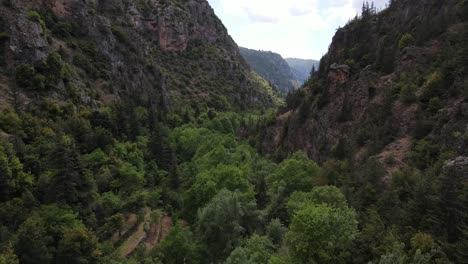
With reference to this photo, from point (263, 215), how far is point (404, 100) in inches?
946

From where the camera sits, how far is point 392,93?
53.3 meters

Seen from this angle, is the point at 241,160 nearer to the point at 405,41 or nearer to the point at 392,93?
the point at 392,93

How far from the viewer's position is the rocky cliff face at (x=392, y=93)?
42.2m

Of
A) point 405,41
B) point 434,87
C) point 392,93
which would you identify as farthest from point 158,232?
point 405,41

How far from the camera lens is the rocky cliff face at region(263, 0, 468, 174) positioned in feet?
139

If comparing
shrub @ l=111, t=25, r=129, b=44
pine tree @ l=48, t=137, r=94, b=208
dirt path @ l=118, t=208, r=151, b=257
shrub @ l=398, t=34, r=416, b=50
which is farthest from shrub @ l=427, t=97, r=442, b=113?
shrub @ l=111, t=25, r=129, b=44

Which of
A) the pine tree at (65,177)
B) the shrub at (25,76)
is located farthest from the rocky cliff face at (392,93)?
the shrub at (25,76)

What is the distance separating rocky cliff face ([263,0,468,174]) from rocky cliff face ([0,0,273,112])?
4015 cm

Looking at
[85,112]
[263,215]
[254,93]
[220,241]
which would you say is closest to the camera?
[220,241]

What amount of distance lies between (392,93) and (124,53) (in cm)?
6611

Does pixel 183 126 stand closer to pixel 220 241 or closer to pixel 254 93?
pixel 220 241

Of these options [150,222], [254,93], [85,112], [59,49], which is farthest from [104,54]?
[254,93]

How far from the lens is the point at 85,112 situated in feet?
205

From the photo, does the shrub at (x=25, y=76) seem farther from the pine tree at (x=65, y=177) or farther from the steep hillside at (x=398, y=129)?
the steep hillside at (x=398, y=129)
